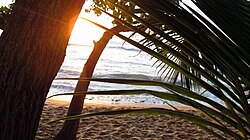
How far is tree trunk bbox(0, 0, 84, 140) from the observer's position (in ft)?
4.73

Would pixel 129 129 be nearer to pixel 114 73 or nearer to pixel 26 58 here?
pixel 26 58

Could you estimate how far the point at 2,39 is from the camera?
4.89 ft

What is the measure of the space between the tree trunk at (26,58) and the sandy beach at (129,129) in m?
3.08

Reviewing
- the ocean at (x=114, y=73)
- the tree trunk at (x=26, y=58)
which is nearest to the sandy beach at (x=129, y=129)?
the tree trunk at (x=26, y=58)

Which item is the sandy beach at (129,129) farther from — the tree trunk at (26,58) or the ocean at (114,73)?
the ocean at (114,73)

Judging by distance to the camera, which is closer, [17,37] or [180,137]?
[17,37]

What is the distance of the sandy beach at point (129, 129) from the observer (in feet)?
16.4

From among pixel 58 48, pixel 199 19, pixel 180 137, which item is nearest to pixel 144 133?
pixel 180 137

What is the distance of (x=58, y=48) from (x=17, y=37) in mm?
179

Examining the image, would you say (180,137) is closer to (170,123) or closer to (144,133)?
(144,133)

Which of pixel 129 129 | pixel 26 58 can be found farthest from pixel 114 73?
pixel 26 58

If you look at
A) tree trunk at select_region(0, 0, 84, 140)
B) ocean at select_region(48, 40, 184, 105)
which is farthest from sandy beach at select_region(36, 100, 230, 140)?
ocean at select_region(48, 40, 184, 105)

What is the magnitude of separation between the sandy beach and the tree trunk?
3076 mm

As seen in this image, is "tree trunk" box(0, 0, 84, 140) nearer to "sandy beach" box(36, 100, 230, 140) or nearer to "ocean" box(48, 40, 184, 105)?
"sandy beach" box(36, 100, 230, 140)
